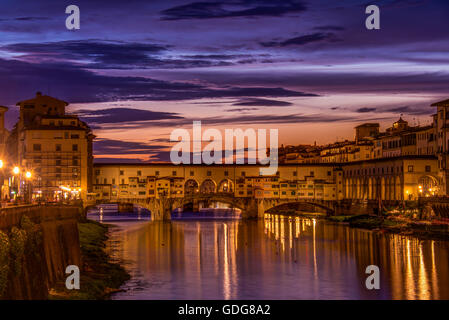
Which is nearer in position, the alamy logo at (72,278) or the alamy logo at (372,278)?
the alamy logo at (72,278)

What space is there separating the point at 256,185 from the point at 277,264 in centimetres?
6637

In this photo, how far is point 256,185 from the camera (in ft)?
400

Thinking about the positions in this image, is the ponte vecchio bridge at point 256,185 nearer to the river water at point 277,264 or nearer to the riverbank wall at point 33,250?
the river water at point 277,264

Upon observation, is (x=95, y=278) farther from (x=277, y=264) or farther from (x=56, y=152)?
(x=56, y=152)

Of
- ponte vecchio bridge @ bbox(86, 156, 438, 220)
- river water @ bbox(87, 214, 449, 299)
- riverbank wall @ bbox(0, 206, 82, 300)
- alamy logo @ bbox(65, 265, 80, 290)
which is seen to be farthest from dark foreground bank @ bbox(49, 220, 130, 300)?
ponte vecchio bridge @ bbox(86, 156, 438, 220)

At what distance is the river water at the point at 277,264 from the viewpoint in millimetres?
42844

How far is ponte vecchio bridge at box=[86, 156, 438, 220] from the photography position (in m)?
113

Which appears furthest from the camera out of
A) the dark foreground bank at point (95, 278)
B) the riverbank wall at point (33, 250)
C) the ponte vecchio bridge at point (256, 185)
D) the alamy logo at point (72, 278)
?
the ponte vecchio bridge at point (256, 185)

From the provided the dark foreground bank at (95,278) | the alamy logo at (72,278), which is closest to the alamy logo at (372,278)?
the dark foreground bank at (95,278)

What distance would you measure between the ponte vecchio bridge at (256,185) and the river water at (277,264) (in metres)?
25.7

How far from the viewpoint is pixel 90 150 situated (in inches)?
4609

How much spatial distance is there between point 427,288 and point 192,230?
50.3 meters

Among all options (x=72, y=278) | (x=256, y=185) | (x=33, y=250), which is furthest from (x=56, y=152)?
(x=33, y=250)

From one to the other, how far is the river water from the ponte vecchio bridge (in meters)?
25.7
